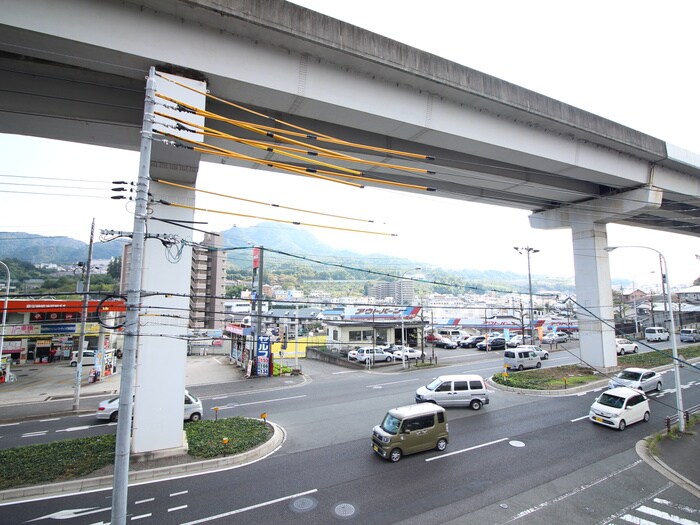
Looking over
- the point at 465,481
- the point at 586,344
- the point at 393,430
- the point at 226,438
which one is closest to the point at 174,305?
the point at 226,438

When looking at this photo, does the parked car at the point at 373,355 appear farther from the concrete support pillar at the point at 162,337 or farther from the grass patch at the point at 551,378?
the concrete support pillar at the point at 162,337

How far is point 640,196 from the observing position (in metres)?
19.8

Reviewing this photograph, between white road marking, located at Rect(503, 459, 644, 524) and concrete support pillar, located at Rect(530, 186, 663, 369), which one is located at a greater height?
concrete support pillar, located at Rect(530, 186, 663, 369)

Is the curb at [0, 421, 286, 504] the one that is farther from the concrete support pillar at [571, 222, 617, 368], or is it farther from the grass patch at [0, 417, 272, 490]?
the concrete support pillar at [571, 222, 617, 368]

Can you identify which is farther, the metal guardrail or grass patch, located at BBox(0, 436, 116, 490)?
the metal guardrail

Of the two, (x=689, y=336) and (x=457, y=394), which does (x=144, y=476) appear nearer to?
(x=457, y=394)

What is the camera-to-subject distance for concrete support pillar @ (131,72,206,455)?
1098 cm

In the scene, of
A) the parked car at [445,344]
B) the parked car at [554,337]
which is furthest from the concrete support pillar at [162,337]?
the parked car at [554,337]

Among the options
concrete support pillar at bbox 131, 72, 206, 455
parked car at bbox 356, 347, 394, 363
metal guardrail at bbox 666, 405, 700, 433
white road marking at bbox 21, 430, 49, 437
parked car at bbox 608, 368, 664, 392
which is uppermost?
concrete support pillar at bbox 131, 72, 206, 455

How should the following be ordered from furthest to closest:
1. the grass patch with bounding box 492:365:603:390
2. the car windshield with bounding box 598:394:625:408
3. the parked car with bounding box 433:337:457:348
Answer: the parked car with bounding box 433:337:457:348 → the grass patch with bounding box 492:365:603:390 → the car windshield with bounding box 598:394:625:408

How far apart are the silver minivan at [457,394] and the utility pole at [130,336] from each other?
13932mm

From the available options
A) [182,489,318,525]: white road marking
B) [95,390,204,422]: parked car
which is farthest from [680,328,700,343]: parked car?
[95,390,204,422]: parked car

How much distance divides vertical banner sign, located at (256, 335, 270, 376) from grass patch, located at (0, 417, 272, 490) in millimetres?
12348

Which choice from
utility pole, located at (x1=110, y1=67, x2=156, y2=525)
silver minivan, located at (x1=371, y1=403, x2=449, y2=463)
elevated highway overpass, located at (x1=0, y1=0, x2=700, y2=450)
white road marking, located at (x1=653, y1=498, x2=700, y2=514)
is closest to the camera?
utility pole, located at (x1=110, y1=67, x2=156, y2=525)
